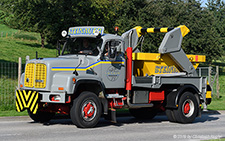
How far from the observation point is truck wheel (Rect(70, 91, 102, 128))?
37.7 ft

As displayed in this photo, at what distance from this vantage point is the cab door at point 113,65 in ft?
41.0

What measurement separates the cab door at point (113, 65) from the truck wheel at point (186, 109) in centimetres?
245

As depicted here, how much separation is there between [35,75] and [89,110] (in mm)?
2031

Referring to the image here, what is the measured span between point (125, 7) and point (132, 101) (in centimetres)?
3252

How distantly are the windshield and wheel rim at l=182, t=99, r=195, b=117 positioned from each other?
4024mm

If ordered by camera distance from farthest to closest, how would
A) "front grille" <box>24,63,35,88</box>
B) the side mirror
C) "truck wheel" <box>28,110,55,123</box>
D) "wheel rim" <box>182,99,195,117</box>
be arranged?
"wheel rim" <box>182,99,195,117</box> < "truck wheel" <box>28,110,55,123</box> < the side mirror < "front grille" <box>24,63,35,88</box>

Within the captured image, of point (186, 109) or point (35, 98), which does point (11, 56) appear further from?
point (35, 98)

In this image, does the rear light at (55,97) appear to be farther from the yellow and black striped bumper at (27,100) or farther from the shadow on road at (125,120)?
the shadow on road at (125,120)

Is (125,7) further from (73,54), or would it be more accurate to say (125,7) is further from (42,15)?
(73,54)

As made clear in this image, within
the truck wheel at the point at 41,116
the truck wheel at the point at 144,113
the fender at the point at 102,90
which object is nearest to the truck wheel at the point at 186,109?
the truck wheel at the point at 144,113

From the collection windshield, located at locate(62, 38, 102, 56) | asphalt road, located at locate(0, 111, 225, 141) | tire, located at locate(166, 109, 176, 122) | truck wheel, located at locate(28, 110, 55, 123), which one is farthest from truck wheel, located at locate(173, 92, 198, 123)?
truck wheel, located at locate(28, 110, 55, 123)

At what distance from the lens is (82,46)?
42.5ft

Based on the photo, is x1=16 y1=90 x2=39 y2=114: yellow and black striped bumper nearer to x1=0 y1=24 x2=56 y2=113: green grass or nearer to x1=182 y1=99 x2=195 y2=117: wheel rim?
x1=0 y1=24 x2=56 y2=113: green grass

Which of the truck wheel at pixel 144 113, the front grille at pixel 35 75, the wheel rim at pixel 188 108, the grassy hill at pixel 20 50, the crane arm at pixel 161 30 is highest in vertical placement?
the grassy hill at pixel 20 50
